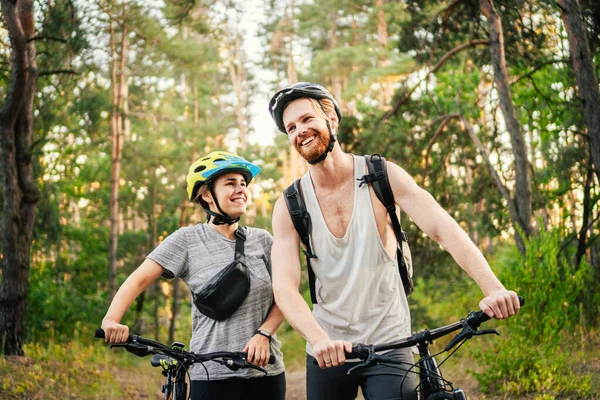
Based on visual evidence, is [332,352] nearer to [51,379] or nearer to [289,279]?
[289,279]

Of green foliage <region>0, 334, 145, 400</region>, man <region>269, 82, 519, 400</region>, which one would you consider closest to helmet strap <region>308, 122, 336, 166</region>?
man <region>269, 82, 519, 400</region>

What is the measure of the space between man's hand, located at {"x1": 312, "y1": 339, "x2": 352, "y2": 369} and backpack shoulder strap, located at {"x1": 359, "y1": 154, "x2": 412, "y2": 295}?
69 centimetres

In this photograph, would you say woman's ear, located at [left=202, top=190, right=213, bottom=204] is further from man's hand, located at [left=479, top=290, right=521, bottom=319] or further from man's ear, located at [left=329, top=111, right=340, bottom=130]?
man's hand, located at [left=479, top=290, right=521, bottom=319]

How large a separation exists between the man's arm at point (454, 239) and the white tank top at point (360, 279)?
0.56 ft

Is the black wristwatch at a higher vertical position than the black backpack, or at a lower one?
lower

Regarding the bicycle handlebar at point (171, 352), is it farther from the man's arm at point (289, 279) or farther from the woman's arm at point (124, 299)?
the man's arm at point (289, 279)

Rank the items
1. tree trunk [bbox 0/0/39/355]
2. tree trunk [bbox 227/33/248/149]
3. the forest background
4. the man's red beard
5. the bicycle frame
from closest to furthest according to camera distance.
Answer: the man's red beard, the bicycle frame, the forest background, tree trunk [bbox 0/0/39/355], tree trunk [bbox 227/33/248/149]

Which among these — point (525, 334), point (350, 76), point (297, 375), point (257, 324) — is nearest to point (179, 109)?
point (350, 76)

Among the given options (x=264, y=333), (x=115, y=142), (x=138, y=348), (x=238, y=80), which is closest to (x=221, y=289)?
(x=264, y=333)

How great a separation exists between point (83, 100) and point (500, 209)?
37.9 feet

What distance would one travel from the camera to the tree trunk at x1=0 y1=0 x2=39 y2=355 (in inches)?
Result: 403

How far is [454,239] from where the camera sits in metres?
2.97

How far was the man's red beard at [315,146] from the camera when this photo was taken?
3230 millimetres

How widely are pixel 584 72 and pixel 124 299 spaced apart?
7972 millimetres
